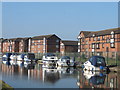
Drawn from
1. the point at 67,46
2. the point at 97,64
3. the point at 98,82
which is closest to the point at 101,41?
the point at 67,46

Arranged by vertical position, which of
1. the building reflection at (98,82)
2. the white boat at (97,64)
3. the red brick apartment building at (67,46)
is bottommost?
the building reflection at (98,82)

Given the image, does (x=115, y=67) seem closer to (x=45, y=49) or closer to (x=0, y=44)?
(x=45, y=49)

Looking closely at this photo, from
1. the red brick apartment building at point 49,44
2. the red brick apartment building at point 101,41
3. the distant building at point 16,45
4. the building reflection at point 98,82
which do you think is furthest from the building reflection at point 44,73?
the distant building at point 16,45

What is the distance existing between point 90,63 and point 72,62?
1035cm

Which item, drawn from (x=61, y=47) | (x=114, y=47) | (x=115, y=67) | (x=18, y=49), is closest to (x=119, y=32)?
(x=114, y=47)

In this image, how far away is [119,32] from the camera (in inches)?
2662

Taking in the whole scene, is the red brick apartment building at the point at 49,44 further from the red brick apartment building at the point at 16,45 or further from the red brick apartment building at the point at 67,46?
the red brick apartment building at the point at 16,45

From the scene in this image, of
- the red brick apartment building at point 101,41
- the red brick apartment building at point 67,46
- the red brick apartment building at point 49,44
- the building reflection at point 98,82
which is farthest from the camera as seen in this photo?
the red brick apartment building at point 49,44

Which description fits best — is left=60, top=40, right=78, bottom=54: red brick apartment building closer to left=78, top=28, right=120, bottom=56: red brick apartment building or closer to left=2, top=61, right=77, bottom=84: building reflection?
left=78, top=28, right=120, bottom=56: red brick apartment building

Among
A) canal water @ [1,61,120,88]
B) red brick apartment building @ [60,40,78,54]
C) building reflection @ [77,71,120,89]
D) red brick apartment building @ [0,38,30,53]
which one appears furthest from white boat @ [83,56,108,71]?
red brick apartment building @ [0,38,30,53]

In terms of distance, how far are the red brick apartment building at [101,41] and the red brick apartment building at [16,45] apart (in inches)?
1814

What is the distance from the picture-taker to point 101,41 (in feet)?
247

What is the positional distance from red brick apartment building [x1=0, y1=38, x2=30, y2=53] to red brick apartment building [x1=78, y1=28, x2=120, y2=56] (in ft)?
151

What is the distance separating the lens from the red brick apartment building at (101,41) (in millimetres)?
68312
